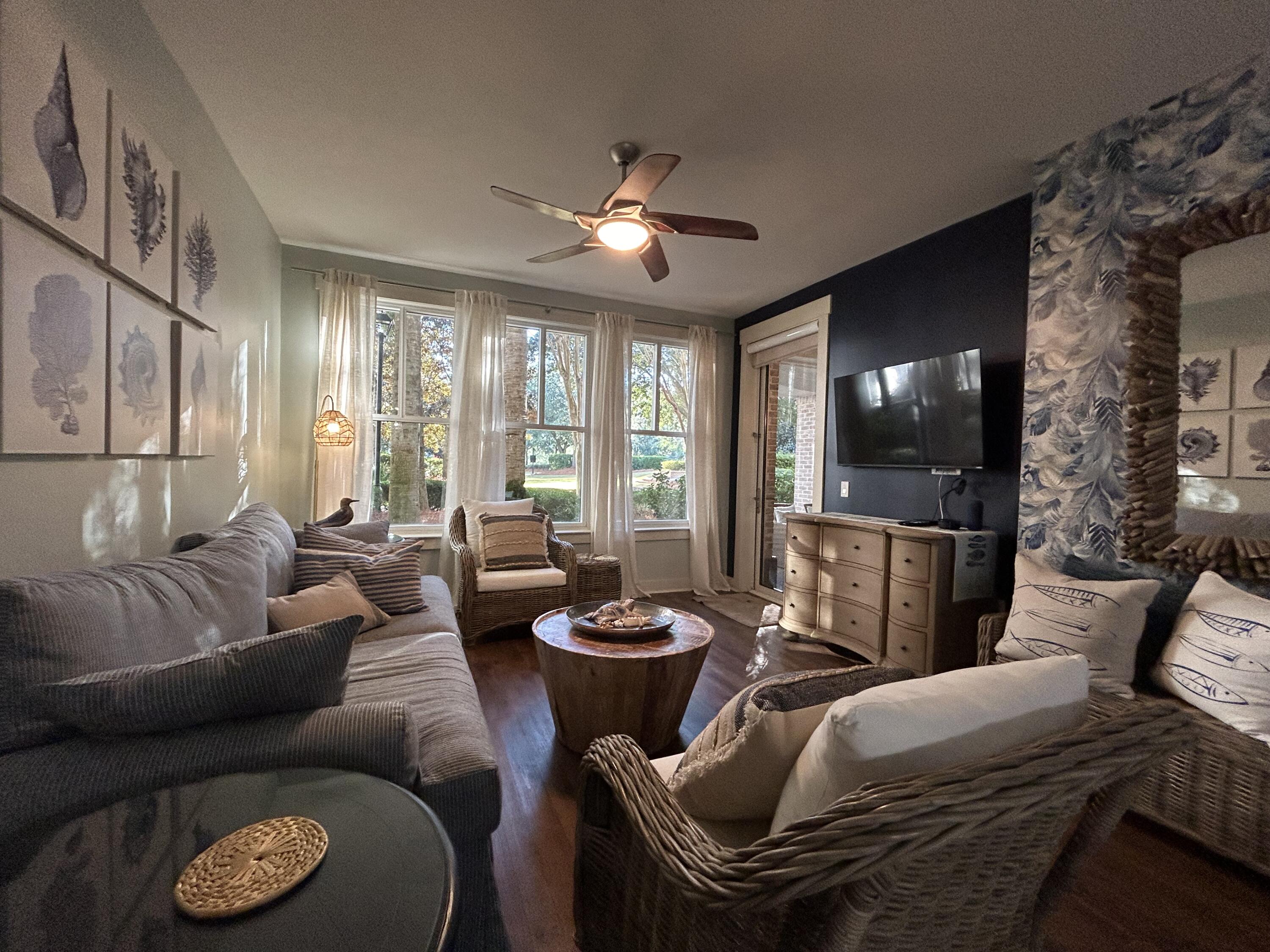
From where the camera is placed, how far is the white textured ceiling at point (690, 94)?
6.30ft

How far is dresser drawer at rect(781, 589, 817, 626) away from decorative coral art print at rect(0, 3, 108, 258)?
3809 millimetres

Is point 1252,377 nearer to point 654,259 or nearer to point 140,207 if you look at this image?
point 654,259

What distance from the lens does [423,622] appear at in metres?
2.44

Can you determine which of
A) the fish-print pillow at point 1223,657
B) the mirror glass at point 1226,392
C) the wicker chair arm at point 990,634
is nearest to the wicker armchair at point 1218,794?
the fish-print pillow at point 1223,657

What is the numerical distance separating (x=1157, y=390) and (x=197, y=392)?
3.91 meters

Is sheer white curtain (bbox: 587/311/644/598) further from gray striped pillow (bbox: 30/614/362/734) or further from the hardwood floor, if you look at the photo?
gray striped pillow (bbox: 30/614/362/734)

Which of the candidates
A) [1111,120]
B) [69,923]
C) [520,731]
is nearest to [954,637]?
[520,731]

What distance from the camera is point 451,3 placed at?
6.18ft

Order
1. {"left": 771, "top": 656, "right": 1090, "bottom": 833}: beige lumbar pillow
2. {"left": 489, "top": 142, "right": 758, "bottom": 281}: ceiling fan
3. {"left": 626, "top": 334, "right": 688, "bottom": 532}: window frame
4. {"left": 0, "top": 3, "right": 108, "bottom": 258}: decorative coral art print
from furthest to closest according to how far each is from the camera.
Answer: {"left": 626, "top": 334, "right": 688, "bottom": 532}: window frame → {"left": 489, "top": 142, "right": 758, "bottom": 281}: ceiling fan → {"left": 0, "top": 3, "right": 108, "bottom": 258}: decorative coral art print → {"left": 771, "top": 656, "right": 1090, "bottom": 833}: beige lumbar pillow

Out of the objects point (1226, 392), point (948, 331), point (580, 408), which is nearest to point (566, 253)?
point (580, 408)

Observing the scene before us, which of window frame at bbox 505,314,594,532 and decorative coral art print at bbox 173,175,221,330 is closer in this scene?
decorative coral art print at bbox 173,175,221,330

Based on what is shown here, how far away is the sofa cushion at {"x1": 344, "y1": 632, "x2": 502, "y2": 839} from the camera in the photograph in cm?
127

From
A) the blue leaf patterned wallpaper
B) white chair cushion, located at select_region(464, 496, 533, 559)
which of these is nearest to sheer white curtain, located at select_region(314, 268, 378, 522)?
white chair cushion, located at select_region(464, 496, 533, 559)

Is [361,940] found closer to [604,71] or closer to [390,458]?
[604,71]
